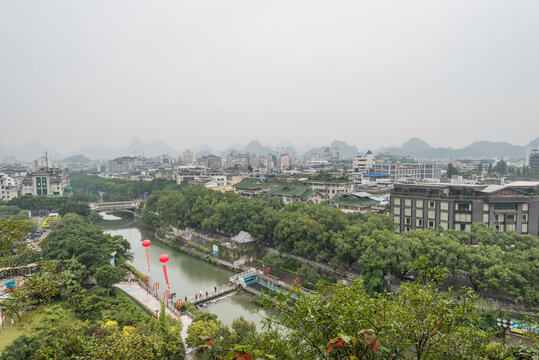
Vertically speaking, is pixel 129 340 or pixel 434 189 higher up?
pixel 434 189

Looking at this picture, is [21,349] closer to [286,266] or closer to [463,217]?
[286,266]

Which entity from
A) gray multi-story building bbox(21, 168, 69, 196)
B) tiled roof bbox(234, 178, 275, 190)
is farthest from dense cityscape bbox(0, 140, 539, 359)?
gray multi-story building bbox(21, 168, 69, 196)

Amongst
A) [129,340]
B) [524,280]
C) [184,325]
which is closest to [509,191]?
[524,280]

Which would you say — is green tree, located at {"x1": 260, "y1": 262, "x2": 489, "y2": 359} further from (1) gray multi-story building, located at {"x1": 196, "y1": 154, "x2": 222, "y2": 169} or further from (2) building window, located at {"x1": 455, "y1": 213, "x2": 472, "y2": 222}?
(1) gray multi-story building, located at {"x1": 196, "y1": 154, "x2": 222, "y2": 169}

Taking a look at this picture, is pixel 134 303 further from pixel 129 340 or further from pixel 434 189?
pixel 434 189

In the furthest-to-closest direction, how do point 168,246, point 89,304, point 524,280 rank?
point 168,246 → point 89,304 → point 524,280
